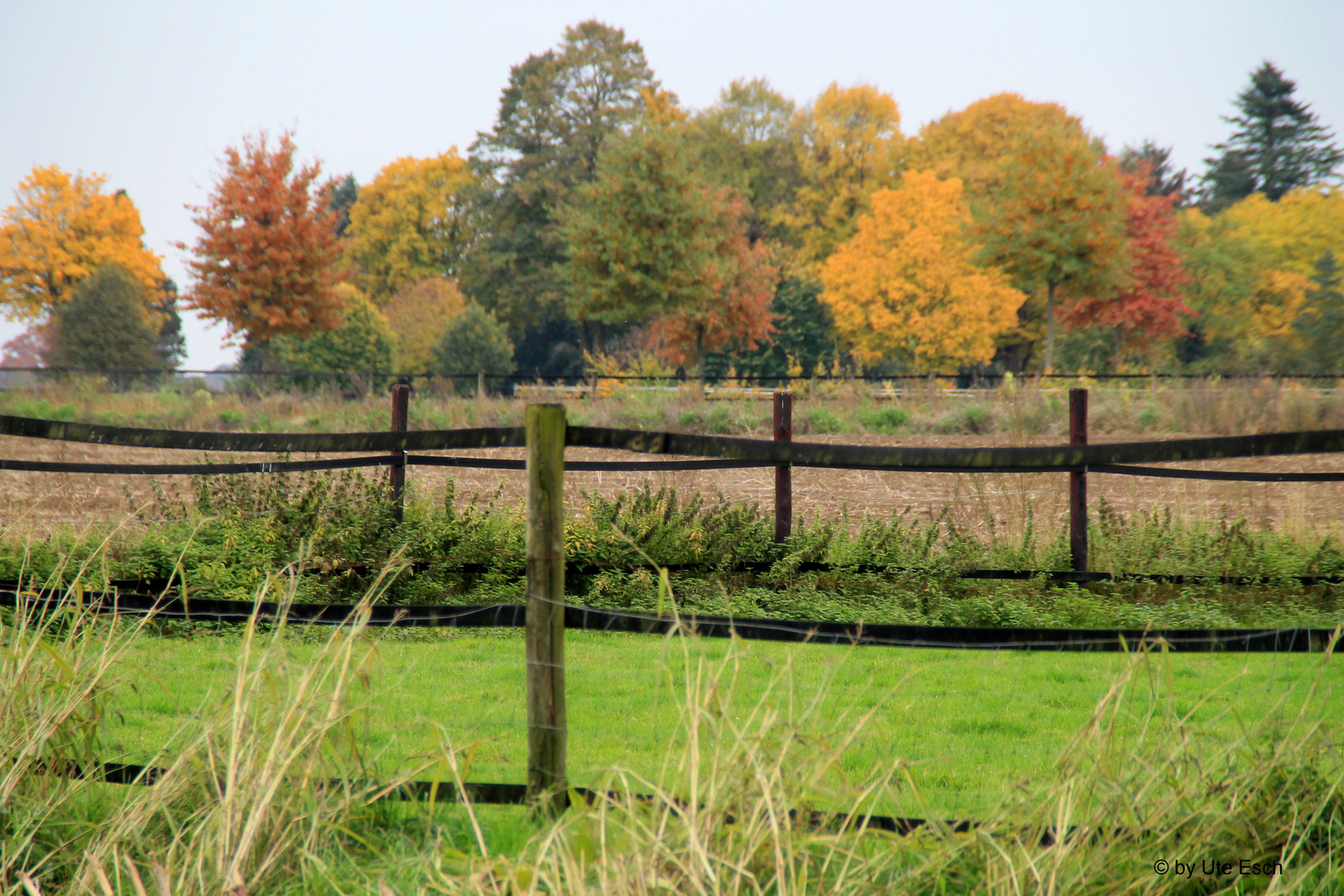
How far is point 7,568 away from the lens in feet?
20.3

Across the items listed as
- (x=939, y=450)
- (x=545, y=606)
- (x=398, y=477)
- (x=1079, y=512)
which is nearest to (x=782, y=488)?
(x=1079, y=512)

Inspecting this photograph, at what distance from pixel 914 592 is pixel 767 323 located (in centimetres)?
2378

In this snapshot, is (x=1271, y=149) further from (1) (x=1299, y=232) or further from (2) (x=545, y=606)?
(2) (x=545, y=606)

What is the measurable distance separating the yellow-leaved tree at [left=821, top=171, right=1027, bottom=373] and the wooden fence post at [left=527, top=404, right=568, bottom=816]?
32.1 m

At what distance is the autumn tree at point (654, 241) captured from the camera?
2605 centimetres

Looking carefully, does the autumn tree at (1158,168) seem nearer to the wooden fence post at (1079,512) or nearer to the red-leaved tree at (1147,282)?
the red-leaved tree at (1147,282)

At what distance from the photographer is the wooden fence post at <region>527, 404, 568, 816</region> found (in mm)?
2648

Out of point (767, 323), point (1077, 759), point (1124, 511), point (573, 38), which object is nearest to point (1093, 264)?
point (767, 323)

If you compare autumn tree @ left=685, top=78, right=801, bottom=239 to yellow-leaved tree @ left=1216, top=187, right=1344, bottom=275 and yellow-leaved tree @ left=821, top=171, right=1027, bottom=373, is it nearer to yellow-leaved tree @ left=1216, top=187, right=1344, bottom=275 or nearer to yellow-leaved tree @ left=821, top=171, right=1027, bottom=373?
yellow-leaved tree @ left=821, top=171, right=1027, bottom=373

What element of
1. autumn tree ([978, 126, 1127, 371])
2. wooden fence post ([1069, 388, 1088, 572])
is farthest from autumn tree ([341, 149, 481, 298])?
wooden fence post ([1069, 388, 1088, 572])

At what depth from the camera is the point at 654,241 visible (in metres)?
26.2

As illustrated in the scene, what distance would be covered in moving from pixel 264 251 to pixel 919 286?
71.0 feet

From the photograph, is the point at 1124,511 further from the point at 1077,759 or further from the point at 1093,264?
the point at 1093,264

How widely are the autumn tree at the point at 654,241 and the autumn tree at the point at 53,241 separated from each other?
2598 centimetres
